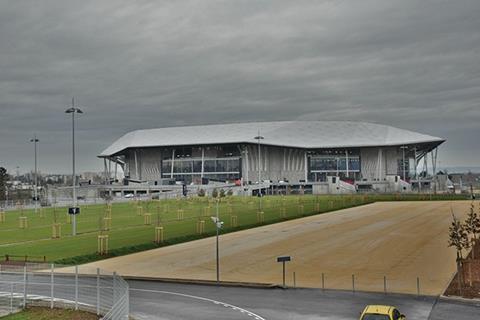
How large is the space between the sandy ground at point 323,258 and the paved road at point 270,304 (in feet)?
8.40

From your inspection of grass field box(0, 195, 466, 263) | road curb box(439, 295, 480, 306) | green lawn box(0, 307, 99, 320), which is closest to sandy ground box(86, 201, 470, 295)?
road curb box(439, 295, 480, 306)

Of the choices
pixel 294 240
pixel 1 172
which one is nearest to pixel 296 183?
pixel 1 172

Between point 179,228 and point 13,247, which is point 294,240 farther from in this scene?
point 13,247

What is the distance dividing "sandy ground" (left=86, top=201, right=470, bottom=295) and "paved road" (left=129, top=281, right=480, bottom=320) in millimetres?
2560

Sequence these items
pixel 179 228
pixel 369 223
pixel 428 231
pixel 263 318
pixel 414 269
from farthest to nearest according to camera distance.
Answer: pixel 369 223 < pixel 179 228 < pixel 428 231 < pixel 414 269 < pixel 263 318

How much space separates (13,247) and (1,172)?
11617cm

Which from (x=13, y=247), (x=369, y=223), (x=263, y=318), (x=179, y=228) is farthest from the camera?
(x=369, y=223)

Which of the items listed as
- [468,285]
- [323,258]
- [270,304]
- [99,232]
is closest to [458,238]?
[468,285]

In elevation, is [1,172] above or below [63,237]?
above

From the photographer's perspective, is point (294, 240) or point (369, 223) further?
point (369, 223)

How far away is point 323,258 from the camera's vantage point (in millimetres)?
41688

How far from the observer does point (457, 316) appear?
24.0 metres

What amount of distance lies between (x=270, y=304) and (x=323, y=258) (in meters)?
15.7

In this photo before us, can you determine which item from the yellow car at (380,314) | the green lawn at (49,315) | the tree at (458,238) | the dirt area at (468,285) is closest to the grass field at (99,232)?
the green lawn at (49,315)
